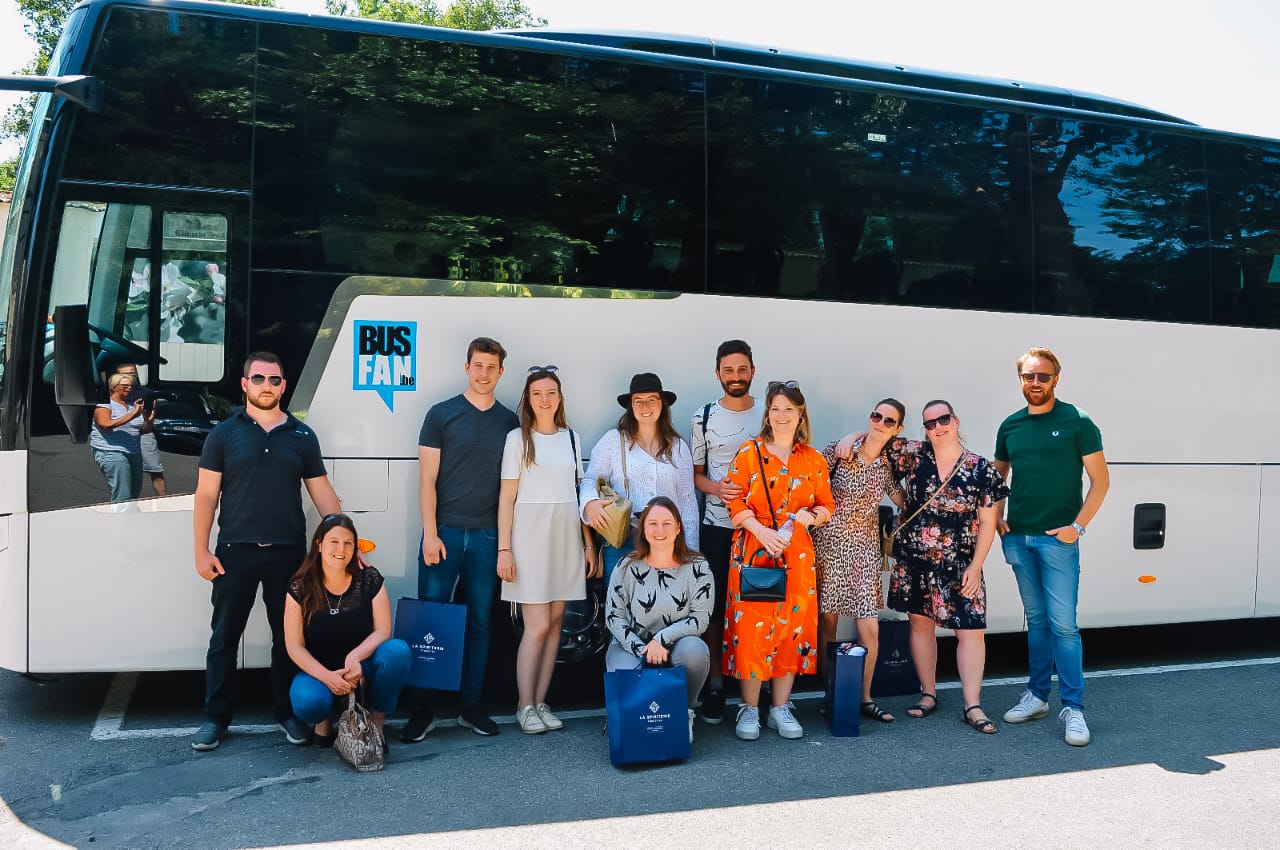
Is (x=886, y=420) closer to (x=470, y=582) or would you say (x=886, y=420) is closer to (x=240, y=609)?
(x=470, y=582)

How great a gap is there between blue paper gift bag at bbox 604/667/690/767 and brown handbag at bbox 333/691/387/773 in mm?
1064

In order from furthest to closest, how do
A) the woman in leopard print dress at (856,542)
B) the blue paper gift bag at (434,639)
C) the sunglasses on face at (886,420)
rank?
the woman in leopard print dress at (856,542)
the sunglasses on face at (886,420)
the blue paper gift bag at (434,639)

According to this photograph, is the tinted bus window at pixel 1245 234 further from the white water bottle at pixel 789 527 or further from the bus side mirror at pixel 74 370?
the bus side mirror at pixel 74 370

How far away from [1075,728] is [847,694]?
116cm

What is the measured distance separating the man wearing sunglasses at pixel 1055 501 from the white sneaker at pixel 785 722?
138cm

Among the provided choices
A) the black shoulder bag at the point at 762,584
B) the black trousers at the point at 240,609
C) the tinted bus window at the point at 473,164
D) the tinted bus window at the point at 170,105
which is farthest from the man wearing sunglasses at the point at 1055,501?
the tinted bus window at the point at 170,105

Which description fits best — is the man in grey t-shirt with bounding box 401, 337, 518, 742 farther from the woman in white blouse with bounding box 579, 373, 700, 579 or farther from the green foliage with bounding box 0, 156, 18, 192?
the green foliage with bounding box 0, 156, 18, 192

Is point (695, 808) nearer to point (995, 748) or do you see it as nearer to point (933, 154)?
point (995, 748)

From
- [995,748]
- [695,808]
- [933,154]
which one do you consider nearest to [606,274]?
[933,154]

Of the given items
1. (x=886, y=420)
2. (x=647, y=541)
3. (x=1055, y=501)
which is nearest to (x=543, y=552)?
(x=647, y=541)

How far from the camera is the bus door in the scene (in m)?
4.96

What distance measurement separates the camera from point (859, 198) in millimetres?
6156

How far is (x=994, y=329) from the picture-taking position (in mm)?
6453

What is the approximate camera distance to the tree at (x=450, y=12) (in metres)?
24.7
